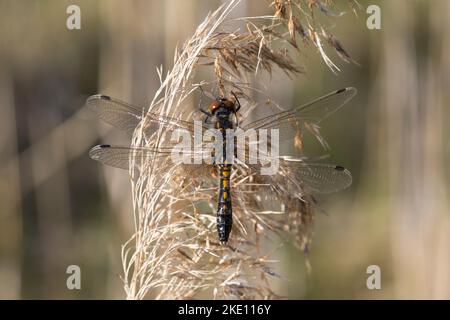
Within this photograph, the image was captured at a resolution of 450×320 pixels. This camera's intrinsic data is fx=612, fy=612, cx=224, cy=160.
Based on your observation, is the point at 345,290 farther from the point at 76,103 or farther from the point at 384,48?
the point at 76,103

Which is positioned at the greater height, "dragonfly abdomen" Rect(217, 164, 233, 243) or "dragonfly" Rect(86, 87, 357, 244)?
"dragonfly" Rect(86, 87, 357, 244)

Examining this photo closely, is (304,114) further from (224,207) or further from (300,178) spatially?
(224,207)

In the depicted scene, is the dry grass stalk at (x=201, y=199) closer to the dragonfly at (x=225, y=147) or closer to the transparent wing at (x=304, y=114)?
the dragonfly at (x=225, y=147)

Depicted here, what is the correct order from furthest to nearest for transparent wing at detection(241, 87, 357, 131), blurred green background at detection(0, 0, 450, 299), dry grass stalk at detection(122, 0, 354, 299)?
blurred green background at detection(0, 0, 450, 299), transparent wing at detection(241, 87, 357, 131), dry grass stalk at detection(122, 0, 354, 299)

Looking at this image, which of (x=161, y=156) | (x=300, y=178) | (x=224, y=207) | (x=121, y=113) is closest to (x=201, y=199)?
(x=224, y=207)

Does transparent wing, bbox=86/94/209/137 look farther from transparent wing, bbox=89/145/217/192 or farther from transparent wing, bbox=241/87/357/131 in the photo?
transparent wing, bbox=241/87/357/131

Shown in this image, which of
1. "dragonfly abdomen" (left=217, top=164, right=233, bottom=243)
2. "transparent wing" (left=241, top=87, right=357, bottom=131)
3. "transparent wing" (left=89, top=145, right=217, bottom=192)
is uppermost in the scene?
"transparent wing" (left=241, top=87, right=357, bottom=131)

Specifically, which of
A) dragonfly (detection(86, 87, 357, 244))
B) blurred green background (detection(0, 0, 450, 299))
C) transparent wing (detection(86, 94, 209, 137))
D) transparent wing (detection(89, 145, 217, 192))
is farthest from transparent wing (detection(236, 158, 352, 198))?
blurred green background (detection(0, 0, 450, 299))
